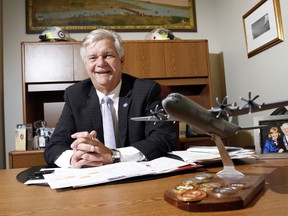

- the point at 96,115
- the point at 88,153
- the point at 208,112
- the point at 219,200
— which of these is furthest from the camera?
the point at 96,115

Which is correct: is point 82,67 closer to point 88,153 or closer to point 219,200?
point 88,153

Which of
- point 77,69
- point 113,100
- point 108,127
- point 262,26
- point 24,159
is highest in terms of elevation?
point 262,26

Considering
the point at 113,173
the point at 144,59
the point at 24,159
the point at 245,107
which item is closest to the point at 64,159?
the point at 113,173

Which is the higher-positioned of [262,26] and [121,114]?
[262,26]

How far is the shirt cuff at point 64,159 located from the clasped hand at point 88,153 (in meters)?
0.05

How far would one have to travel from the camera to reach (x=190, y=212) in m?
0.44

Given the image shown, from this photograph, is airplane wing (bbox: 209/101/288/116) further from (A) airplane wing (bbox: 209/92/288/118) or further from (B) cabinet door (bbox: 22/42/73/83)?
(B) cabinet door (bbox: 22/42/73/83)

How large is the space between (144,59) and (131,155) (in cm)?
175

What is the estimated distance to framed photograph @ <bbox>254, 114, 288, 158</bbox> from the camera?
1.04 meters

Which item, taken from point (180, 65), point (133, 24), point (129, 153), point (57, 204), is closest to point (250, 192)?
point (57, 204)

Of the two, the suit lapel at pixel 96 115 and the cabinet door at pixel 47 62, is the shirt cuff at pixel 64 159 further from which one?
the cabinet door at pixel 47 62

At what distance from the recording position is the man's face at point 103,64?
1448 mm

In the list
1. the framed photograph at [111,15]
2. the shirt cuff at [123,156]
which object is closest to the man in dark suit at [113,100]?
the shirt cuff at [123,156]

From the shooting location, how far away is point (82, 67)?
2.60 m
